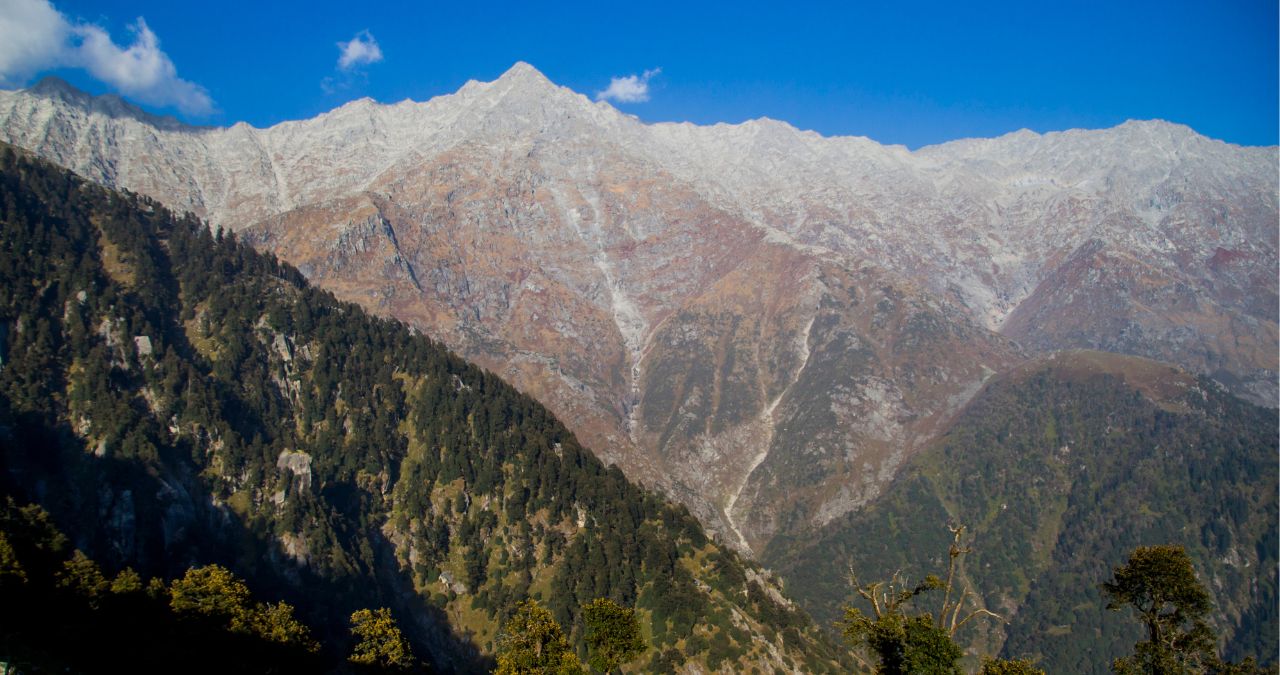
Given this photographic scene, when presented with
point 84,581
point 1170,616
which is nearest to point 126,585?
point 84,581

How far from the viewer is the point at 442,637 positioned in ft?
535

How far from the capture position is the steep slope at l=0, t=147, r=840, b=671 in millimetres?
148500

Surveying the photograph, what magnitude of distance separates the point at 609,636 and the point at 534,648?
769cm

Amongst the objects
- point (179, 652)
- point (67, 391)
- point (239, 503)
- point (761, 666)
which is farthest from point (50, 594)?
point (761, 666)

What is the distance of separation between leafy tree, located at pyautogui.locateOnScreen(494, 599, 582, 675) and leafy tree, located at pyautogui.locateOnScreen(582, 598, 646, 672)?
261 centimetres

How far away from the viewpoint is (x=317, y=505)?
174 meters

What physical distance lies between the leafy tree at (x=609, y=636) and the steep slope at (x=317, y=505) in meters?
72.9

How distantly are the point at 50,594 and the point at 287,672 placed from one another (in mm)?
27746

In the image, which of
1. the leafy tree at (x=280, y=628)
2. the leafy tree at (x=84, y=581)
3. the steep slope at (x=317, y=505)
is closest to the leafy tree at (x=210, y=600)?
the leafy tree at (x=280, y=628)

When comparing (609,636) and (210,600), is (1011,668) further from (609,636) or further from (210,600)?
(210,600)

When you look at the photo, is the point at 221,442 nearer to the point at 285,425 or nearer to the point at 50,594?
the point at 285,425

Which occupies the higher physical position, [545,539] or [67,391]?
[67,391]

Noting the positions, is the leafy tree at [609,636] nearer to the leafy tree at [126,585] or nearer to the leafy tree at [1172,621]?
the leafy tree at [1172,621]

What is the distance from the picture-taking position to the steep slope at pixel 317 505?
148500 millimetres
